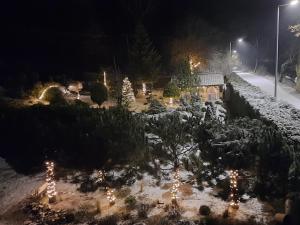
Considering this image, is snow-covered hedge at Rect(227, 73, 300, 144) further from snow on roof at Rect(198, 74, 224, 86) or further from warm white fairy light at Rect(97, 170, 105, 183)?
snow on roof at Rect(198, 74, 224, 86)

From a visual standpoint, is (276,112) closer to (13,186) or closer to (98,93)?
(13,186)

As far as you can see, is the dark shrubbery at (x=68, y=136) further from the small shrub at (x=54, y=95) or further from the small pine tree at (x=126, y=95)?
the small pine tree at (x=126, y=95)

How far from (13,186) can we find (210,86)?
21332 mm

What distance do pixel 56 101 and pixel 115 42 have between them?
20.2 m

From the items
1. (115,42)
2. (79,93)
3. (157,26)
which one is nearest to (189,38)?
(157,26)

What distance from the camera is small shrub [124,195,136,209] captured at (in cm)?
1330

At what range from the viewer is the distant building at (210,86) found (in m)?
31.7

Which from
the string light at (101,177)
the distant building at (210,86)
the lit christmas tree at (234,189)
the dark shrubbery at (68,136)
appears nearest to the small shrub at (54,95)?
the dark shrubbery at (68,136)

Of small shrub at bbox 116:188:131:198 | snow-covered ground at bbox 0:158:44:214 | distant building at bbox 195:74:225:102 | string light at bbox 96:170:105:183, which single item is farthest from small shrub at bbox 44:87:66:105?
small shrub at bbox 116:188:131:198

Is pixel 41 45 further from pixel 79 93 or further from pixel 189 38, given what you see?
pixel 189 38

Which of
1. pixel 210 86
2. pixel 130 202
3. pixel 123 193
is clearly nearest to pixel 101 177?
pixel 123 193

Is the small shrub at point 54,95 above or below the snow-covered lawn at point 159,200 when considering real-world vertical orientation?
above

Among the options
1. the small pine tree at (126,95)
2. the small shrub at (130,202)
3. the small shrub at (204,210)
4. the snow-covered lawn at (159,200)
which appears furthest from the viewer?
the small pine tree at (126,95)

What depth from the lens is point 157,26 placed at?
46.9m
